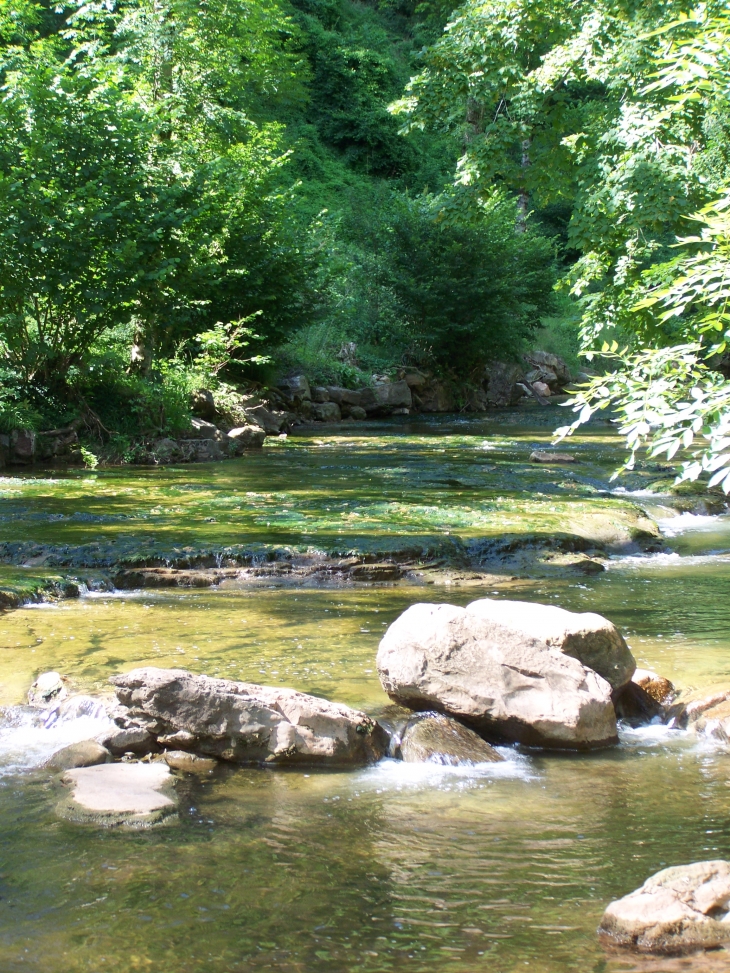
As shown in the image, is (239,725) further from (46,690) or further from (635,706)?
(635,706)

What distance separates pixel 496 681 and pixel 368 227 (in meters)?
25.5

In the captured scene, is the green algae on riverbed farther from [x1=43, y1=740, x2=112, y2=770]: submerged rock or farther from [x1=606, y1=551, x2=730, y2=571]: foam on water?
[x1=43, y1=740, x2=112, y2=770]: submerged rock

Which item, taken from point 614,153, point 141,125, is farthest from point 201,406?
point 614,153

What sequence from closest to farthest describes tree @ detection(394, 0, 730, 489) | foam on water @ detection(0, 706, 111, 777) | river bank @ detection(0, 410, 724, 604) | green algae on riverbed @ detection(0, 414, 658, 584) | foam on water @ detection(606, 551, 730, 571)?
foam on water @ detection(0, 706, 111, 777) < river bank @ detection(0, 410, 724, 604) < green algae on riverbed @ detection(0, 414, 658, 584) < foam on water @ detection(606, 551, 730, 571) < tree @ detection(394, 0, 730, 489)

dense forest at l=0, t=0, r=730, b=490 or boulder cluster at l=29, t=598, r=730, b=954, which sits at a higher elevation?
dense forest at l=0, t=0, r=730, b=490

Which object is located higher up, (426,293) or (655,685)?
(426,293)

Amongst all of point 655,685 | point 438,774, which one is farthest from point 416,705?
point 655,685

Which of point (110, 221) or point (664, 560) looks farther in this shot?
point (110, 221)

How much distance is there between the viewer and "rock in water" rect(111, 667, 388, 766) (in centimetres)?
458

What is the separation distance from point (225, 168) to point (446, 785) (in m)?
17.6

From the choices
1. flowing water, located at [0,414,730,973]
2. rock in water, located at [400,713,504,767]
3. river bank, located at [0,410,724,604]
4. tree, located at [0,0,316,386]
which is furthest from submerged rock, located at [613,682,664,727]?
tree, located at [0,0,316,386]

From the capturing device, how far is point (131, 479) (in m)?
13.2

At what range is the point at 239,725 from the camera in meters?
4.59

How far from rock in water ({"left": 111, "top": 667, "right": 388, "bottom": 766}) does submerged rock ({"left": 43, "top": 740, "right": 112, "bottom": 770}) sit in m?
0.24
